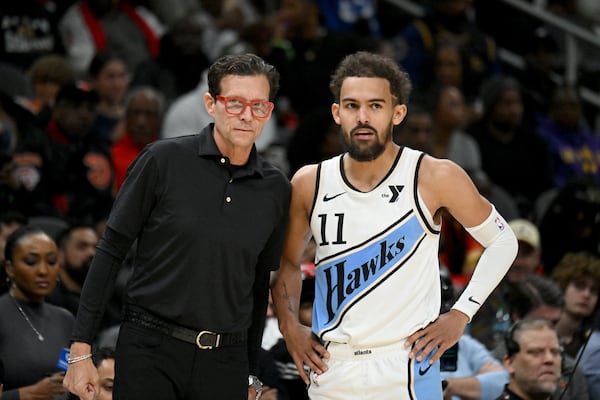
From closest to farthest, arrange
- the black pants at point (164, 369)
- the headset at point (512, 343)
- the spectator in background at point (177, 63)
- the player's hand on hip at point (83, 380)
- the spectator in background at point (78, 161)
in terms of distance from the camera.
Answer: the player's hand on hip at point (83, 380) → the black pants at point (164, 369) → the headset at point (512, 343) → the spectator in background at point (78, 161) → the spectator in background at point (177, 63)

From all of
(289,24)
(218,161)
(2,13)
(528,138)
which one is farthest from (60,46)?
(218,161)

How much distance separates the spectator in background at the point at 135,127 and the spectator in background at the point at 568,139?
388 cm

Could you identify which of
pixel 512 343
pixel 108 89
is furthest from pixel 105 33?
pixel 512 343

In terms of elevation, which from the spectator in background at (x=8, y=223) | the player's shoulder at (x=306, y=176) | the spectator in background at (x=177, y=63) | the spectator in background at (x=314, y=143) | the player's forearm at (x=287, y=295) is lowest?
the player's forearm at (x=287, y=295)

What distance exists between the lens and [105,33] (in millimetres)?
11992

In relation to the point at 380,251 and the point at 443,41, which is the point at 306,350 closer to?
the point at 380,251

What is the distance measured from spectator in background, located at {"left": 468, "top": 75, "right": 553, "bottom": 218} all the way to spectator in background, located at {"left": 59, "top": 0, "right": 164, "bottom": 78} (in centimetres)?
314

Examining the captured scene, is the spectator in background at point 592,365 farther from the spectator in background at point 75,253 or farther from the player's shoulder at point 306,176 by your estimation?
the spectator in background at point 75,253

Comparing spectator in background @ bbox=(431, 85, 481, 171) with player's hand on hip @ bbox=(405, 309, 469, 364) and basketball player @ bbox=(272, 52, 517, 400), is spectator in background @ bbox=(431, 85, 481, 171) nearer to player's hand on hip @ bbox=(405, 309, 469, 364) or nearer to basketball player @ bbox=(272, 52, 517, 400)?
basketball player @ bbox=(272, 52, 517, 400)

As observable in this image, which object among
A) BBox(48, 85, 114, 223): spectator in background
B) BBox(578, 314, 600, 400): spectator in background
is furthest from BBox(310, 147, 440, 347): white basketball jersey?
BBox(48, 85, 114, 223): spectator in background

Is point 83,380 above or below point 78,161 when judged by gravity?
below

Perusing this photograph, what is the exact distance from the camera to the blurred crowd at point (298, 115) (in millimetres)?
8656

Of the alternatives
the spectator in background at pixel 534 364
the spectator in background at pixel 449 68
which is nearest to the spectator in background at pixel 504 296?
the spectator in background at pixel 534 364

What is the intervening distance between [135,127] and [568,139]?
4.44m
